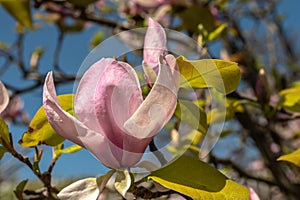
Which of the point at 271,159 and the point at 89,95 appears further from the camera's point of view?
the point at 271,159

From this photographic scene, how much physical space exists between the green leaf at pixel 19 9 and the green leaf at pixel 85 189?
758 mm

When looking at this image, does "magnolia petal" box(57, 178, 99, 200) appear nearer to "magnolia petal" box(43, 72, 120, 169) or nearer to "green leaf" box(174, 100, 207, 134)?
"magnolia petal" box(43, 72, 120, 169)

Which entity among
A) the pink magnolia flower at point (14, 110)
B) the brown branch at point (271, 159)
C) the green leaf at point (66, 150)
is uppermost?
the green leaf at point (66, 150)

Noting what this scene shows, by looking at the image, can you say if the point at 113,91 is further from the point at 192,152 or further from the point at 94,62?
the point at 192,152

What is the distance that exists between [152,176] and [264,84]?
0.50 meters

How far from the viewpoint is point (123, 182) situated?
1.59 feet

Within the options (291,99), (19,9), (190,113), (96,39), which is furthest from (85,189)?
(96,39)

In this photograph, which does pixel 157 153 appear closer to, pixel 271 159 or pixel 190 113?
pixel 190 113

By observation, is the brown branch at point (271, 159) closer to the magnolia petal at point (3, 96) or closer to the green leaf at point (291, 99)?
the green leaf at point (291, 99)

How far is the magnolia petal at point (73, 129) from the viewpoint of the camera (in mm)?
466

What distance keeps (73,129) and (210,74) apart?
181mm

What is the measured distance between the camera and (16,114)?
226 centimetres

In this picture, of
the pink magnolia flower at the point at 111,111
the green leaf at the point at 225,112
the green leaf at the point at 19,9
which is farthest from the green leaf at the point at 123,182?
the green leaf at the point at 19,9

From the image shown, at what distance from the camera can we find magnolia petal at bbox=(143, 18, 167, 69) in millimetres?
541
